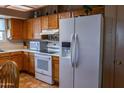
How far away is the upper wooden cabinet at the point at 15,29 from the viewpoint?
465 centimetres

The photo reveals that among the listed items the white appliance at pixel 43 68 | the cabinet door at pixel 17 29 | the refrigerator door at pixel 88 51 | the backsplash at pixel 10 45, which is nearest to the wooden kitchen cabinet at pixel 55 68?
the white appliance at pixel 43 68

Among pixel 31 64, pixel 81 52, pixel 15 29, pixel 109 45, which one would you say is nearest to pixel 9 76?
pixel 81 52

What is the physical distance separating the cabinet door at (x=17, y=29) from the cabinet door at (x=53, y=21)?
1431 millimetres

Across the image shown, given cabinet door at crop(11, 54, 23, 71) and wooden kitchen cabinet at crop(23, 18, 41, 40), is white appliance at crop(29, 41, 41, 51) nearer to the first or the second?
wooden kitchen cabinet at crop(23, 18, 41, 40)

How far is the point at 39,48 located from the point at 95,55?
2353 mm

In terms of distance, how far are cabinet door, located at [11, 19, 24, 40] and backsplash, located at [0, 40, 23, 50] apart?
0.32m

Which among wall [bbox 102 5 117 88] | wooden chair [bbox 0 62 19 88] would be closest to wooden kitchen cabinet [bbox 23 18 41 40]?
wall [bbox 102 5 117 88]

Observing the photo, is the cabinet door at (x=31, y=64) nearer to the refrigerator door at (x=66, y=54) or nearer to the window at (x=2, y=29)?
the window at (x=2, y=29)

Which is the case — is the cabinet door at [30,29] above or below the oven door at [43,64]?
above

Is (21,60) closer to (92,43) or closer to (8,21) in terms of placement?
(8,21)

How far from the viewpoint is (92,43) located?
2.42 metres
